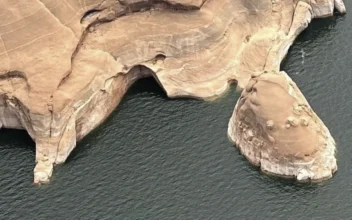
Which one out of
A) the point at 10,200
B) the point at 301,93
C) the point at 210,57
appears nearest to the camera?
the point at 10,200

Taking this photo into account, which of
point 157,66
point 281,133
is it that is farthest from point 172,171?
point 157,66

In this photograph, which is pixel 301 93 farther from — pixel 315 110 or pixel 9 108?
pixel 9 108

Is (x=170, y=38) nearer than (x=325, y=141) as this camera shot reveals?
No

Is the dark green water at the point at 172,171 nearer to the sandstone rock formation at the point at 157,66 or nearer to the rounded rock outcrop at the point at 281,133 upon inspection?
the rounded rock outcrop at the point at 281,133

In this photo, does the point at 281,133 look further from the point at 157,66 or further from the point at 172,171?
the point at 157,66

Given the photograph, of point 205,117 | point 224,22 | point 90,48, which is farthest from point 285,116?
point 90,48

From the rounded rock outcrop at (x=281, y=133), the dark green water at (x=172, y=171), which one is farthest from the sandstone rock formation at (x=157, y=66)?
the dark green water at (x=172, y=171)

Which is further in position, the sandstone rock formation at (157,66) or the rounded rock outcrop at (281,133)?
the sandstone rock formation at (157,66)
